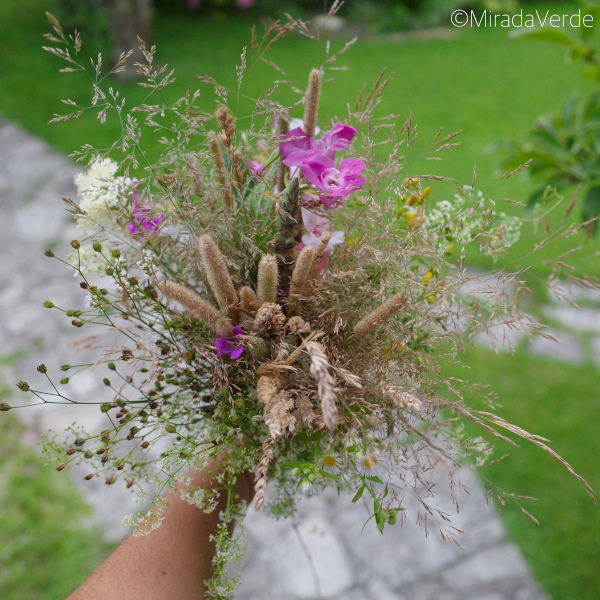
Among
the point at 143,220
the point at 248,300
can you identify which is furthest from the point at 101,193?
the point at 248,300

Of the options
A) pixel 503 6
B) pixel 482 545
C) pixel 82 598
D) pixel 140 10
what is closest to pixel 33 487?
pixel 82 598

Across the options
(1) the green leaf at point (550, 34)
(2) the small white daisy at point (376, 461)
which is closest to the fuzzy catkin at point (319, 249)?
(2) the small white daisy at point (376, 461)

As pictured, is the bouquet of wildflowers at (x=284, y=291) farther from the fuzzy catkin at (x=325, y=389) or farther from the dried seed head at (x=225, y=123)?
the fuzzy catkin at (x=325, y=389)

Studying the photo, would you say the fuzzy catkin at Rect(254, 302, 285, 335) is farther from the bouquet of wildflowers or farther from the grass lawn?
the grass lawn

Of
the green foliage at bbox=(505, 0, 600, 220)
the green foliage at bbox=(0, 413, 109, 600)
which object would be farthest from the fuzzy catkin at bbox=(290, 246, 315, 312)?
the green foliage at bbox=(0, 413, 109, 600)

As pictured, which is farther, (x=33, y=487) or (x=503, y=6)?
(x=503, y=6)

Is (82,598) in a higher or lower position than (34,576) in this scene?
higher

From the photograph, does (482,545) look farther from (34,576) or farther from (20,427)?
(20,427)
